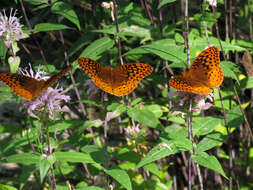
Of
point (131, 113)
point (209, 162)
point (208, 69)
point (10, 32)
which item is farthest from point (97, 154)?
point (10, 32)

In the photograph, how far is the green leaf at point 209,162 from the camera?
107cm

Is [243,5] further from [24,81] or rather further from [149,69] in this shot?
[24,81]

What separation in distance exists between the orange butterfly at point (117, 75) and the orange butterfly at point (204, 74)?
0.16 m

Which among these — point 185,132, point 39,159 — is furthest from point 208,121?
point 39,159

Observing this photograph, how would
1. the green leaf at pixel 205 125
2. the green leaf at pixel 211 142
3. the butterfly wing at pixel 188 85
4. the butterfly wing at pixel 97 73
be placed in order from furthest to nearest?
the green leaf at pixel 205 125 → the green leaf at pixel 211 142 → the butterfly wing at pixel 97 73 → the butterfly wing at pixel 188 85

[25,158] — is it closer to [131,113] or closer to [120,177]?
[120,177]

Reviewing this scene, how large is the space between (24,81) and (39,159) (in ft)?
1.05

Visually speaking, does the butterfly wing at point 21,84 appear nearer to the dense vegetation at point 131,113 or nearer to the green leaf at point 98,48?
the dense vegetation at point 131,113

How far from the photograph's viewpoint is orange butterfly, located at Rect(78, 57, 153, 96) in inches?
44.9

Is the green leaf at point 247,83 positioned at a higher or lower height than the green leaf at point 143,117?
higher

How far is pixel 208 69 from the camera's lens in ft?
3.73

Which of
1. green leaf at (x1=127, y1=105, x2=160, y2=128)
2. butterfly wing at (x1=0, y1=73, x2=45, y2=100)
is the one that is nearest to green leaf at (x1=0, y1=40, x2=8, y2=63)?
butterfly wing at (x1=0, y1=73, x2=45, y2=100)

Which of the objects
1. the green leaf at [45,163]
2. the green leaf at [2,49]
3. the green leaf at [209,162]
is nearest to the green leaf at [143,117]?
the green leaf at [209,162]

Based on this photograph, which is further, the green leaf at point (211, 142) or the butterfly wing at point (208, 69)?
the green leaf at point (211, 142)
